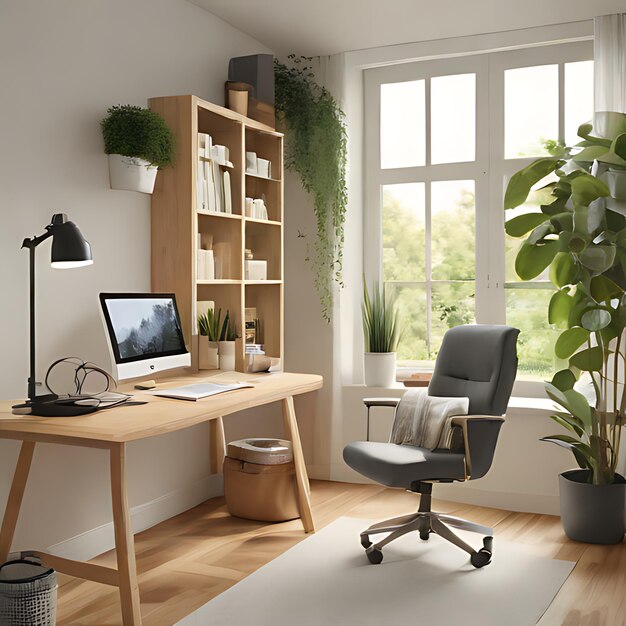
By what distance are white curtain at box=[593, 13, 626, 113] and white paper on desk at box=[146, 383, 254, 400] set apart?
2.46 m

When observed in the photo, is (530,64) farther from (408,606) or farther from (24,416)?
(24,416)

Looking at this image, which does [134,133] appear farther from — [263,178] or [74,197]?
[263,178]

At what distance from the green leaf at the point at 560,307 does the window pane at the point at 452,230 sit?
1.01 meters

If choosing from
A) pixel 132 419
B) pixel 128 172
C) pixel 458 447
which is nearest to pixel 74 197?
pixel 128 172

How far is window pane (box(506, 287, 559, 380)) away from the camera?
468cm

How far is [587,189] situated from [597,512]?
153 centimetres

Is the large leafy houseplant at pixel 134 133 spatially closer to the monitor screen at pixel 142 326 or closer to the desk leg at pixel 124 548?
the monitor screen at pixel 142 326

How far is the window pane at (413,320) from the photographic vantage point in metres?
4.99

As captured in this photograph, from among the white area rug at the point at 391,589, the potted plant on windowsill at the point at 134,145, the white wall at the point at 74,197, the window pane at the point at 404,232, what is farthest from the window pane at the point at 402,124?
the white area rug at the point at 391,589

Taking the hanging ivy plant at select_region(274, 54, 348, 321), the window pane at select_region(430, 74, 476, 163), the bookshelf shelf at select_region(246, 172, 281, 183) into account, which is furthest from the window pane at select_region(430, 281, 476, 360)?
the bookshelf shelf at select_region(246, 172, 281, 183)

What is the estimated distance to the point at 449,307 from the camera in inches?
194

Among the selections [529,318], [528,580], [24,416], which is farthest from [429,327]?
[24,416]

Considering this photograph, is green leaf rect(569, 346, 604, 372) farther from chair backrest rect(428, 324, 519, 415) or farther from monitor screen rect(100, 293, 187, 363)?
monitor screen rect(100, 293, 187, 363)

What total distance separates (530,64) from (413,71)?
28.8 inches
